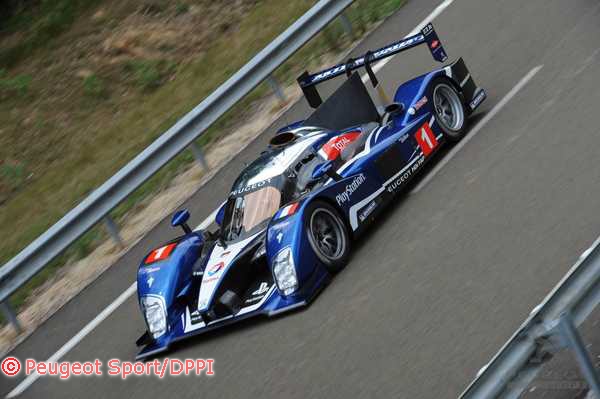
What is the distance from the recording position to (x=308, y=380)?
772cm

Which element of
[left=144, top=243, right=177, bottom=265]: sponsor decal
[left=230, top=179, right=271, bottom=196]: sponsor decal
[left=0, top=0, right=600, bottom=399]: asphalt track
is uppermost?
[left=230, top=179, right=271, bottom=196]: sponsor decal

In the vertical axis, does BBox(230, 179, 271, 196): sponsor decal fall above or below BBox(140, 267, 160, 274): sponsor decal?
above

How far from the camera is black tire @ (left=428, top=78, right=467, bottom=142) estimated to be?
1100 centimetres

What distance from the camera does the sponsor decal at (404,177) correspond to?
10047 mm

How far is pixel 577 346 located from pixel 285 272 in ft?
13.0

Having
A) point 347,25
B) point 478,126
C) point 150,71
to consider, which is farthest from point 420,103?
point 150,71

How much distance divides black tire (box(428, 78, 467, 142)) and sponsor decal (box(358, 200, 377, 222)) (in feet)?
5.20

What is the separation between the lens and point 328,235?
9.34m

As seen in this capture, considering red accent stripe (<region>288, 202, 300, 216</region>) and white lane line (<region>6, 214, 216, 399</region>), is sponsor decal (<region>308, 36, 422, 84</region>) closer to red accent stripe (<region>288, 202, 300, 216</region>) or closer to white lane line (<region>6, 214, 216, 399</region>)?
red accent stripe (<region>288, 202, 300, 216</region>)

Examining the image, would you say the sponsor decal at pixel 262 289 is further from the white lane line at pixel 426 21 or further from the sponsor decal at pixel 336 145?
the white lane line at pixel 426 21

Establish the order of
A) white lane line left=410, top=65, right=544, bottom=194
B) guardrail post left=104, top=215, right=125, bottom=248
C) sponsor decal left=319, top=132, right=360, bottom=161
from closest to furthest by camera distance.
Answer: sponsor decal left=319, top=132, right=360, bottom=161 < white lane line left=410, top=65, right=544, bottom=194 < guardrail post left=104, top=215, right=125, bottom=248

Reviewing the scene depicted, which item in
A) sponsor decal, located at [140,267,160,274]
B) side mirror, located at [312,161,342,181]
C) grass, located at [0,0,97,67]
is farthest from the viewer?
grass, located at [0,0,97,67]

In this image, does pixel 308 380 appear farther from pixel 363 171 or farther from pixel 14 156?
pixel 14 156

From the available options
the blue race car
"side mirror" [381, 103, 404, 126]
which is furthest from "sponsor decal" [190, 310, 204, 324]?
"side mirror" [381, 103, 404, 126]
